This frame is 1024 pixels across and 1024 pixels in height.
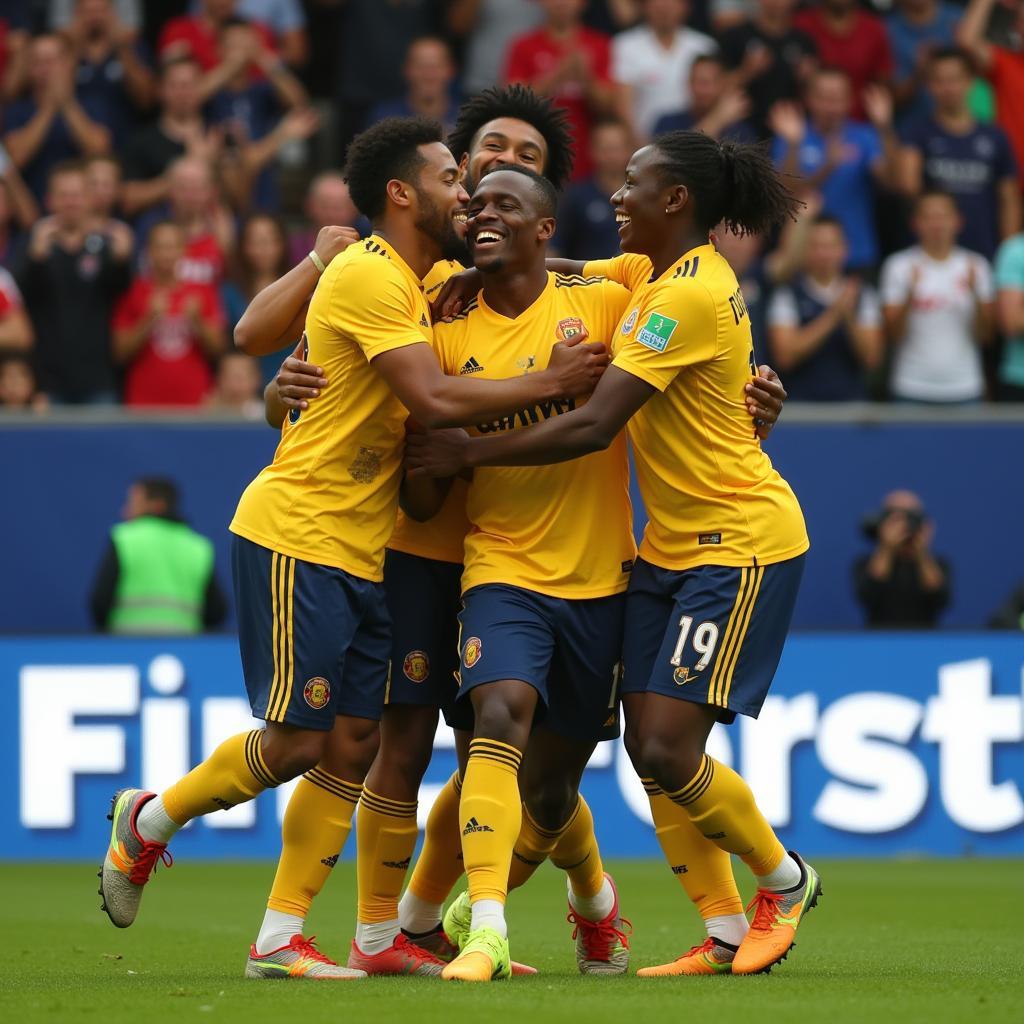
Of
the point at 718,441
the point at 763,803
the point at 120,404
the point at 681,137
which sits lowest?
Result: the point at 763,803

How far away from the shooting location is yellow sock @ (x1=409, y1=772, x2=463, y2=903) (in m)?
6.85

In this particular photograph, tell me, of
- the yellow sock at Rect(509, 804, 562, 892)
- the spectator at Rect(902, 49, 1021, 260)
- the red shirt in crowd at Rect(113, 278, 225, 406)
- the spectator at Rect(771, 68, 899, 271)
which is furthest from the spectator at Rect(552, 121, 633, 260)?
the yellow sock at Rect(509, 804, 562, 892)

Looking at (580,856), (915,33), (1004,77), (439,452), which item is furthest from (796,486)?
(439,452)

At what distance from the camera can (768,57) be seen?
14484 mm

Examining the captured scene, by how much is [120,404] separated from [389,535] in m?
7.11

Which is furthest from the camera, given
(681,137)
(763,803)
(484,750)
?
(763,803)

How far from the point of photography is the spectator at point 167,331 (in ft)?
41.8

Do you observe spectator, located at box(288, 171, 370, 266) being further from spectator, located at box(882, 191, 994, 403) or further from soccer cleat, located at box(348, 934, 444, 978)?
soccer cleat, located at box(348, 934, 444, 978)

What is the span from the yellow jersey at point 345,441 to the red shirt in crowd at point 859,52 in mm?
9416

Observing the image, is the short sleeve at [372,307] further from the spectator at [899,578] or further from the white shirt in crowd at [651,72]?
the white shirt in crowd at [651,72]

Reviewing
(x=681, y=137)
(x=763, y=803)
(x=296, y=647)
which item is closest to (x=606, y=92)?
(x=763, y=803)

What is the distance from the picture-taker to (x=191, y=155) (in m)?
13.9

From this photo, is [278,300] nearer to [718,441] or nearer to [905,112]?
[718,441]

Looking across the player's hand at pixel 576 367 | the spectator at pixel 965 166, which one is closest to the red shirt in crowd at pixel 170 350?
the spectator at pixel 965 166
